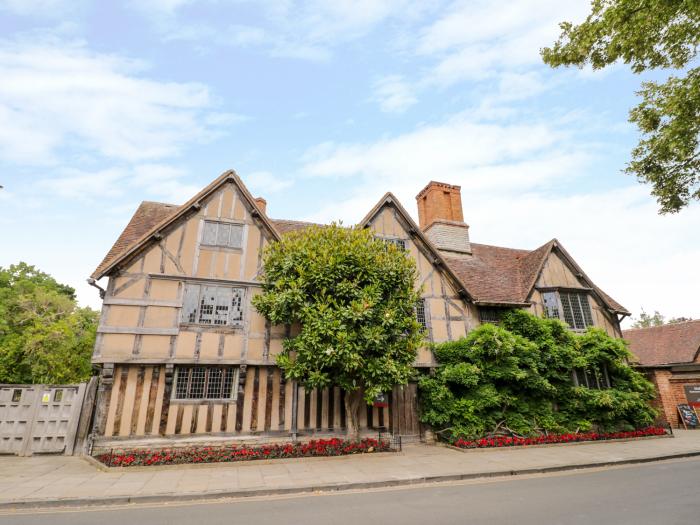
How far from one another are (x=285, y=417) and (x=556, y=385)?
10441 millimetres

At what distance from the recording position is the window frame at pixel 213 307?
11609 mm

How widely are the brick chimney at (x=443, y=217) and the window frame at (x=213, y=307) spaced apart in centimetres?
1025

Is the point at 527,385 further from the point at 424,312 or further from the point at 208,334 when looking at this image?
the point at 208,334

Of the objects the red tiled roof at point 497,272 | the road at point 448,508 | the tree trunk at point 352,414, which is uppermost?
the red tiled roof at point 497,272

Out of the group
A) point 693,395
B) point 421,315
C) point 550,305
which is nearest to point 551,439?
point 550,305

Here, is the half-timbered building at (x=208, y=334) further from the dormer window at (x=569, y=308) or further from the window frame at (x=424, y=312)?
the dormer window at (x=569, y=308)

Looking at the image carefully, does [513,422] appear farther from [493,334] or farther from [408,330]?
[408,330]

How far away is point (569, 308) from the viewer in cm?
1625

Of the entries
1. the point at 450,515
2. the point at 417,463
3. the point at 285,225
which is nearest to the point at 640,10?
the point at 450,515

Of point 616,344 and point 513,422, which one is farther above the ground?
point 616,344

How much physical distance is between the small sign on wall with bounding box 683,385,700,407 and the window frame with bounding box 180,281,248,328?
841 inches

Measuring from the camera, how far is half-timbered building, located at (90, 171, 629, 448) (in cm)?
1068

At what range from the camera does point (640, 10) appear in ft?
26.7

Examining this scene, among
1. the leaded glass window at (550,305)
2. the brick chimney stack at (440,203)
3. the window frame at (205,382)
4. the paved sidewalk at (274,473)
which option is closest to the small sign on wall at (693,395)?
the paved sidewalk at (274,473)
